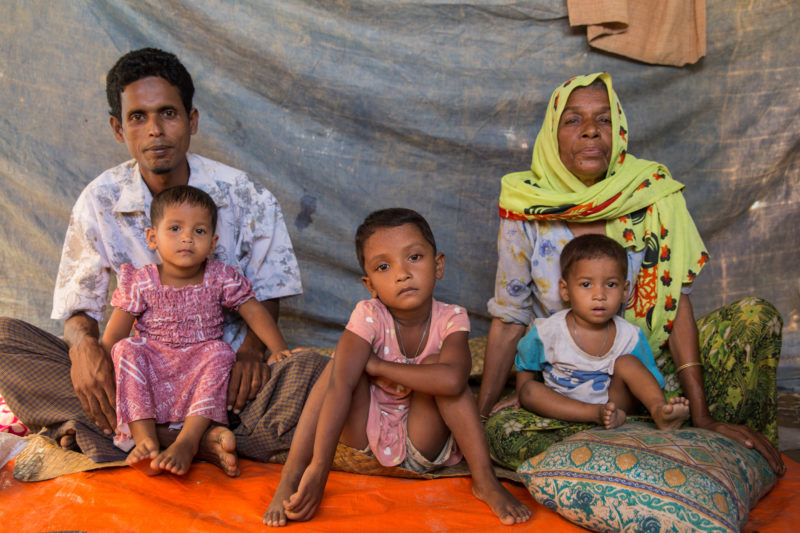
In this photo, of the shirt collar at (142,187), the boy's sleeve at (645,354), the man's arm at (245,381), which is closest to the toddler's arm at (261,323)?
the man's arm at (245,381)

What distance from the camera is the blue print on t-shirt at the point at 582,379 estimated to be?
266cm

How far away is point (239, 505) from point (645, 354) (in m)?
1.51

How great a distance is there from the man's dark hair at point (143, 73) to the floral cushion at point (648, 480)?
6.59 ft

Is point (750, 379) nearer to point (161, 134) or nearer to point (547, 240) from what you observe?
point (547, 240)

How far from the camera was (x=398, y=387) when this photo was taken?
8.07 feet

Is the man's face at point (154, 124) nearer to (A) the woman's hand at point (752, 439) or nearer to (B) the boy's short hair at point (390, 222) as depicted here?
(B) the boy's short hair at point (390, 222)

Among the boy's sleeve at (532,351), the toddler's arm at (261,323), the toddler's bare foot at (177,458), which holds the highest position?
the toddler's arm at (261,323)

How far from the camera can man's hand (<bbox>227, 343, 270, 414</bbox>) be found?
8.79 ft

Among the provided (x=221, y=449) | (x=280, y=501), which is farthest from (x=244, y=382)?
(x=280, y=501)

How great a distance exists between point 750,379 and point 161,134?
2376 millimetres

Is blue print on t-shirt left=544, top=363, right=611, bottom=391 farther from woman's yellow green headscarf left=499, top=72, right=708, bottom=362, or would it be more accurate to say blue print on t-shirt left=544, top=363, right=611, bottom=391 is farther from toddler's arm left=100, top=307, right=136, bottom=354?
toddler's arm left=100, top=307, right=136, bottom=354

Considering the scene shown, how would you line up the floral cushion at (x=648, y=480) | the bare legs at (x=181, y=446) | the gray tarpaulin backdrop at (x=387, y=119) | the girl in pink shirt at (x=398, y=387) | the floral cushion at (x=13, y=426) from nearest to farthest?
the floral cushion at (x=648, y=480) → the girl in pink shirt at (x=398, y=387) → the bare legs at (x=181, y=446) → the floral cushion at (x=13, y=426) → the gray tarpaulin backdrop at (x=387, y=119)

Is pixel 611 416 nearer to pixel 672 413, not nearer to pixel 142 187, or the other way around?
pixel 672 413

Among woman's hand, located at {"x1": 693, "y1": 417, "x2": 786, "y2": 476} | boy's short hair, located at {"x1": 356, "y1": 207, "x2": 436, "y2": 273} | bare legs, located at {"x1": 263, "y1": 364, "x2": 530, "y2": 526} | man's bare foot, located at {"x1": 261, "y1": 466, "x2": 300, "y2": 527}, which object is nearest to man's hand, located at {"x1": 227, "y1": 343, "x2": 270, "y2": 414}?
bare legs, located at {"x1": 263, "y1": 364, "x2": 530, "y2": 526}
